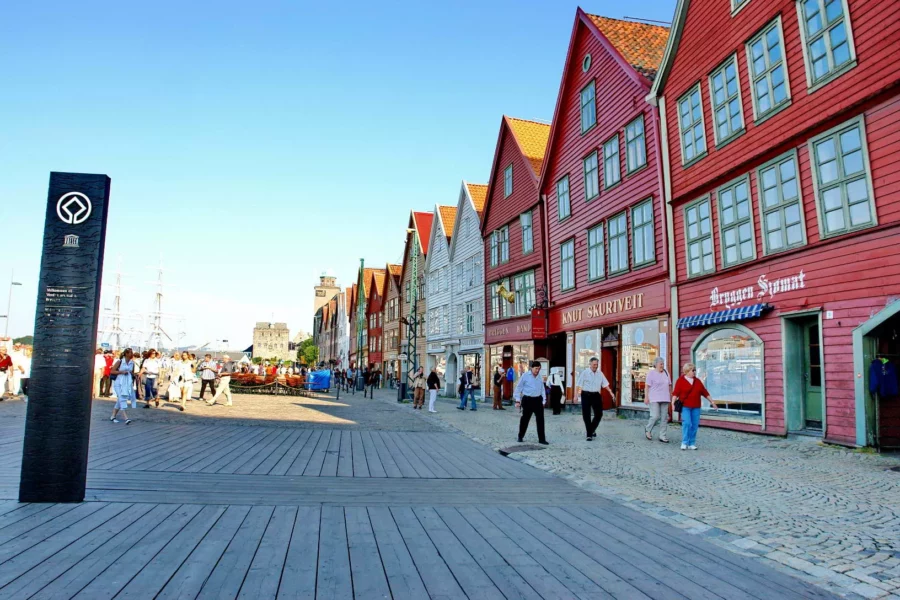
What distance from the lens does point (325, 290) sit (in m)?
146

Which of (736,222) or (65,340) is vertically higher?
(736,222)

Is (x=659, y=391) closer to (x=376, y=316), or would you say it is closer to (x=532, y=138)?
(x=532, y=138)

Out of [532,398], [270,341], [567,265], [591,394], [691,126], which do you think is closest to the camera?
[532,398]

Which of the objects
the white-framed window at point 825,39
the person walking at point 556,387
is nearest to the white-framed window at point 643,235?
the person walking at point 556,387

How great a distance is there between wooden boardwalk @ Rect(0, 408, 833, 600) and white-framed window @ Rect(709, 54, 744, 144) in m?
10.6

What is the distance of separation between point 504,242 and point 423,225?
69.1 feet

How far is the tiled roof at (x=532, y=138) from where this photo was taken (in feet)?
98.0

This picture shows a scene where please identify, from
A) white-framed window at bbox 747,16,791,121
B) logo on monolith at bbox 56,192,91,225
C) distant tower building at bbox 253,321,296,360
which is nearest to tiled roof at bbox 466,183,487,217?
white-framed window at bbox 747,16,791,121

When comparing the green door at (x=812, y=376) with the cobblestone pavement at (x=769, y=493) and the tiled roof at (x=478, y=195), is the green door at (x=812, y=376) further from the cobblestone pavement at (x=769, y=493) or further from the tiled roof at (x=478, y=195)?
the tiled roof at (x=478, y=195)

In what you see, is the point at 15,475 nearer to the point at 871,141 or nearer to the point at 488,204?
the point at 871,141

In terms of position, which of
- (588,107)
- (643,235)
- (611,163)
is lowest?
(643,235)

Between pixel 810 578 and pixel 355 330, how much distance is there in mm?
75553

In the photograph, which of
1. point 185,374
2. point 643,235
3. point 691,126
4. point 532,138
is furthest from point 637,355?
point 532,138

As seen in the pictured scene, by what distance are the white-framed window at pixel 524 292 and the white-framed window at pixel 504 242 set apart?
1.63 meters
